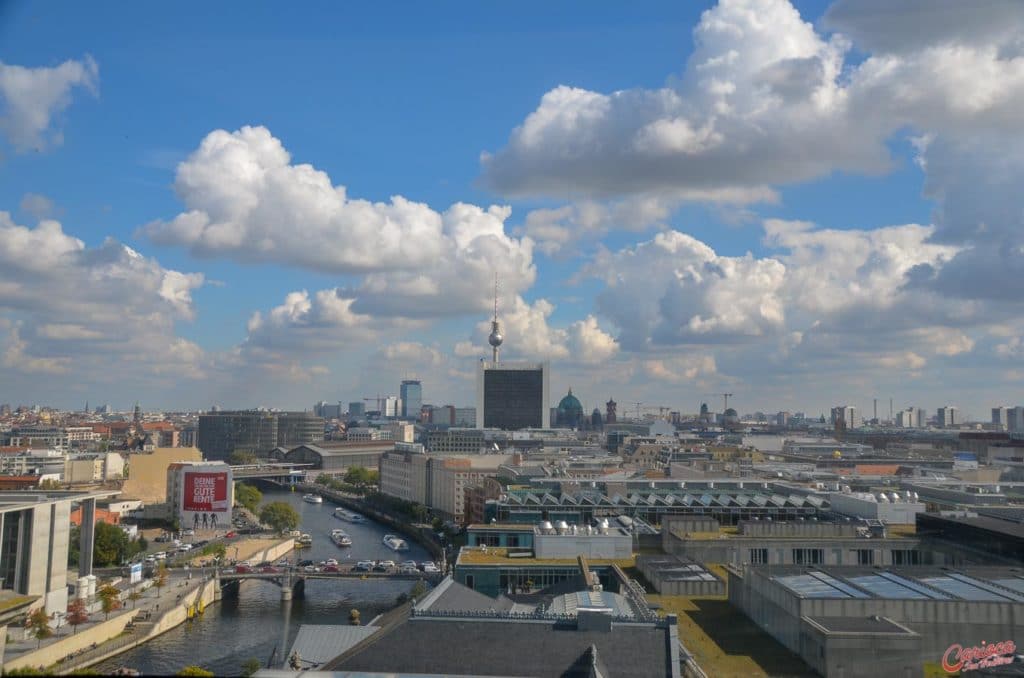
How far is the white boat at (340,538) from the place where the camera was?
4584cm

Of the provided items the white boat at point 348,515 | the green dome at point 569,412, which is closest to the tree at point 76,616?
the white boat at point 348,515

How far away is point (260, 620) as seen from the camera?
3078 centimetres

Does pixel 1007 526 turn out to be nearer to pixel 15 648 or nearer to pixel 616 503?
pixel 616 503

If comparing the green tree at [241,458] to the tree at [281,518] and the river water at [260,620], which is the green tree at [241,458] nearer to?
the tree at [281,518]

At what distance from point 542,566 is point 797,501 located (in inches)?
541

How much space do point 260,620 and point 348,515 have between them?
1131 inches

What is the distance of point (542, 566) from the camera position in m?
23.2

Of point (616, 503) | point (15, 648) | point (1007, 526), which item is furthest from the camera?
point (616, 503)

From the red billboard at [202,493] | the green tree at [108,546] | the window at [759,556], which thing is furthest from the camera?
the red billboard at [202,493]

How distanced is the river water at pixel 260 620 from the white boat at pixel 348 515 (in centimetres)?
1189

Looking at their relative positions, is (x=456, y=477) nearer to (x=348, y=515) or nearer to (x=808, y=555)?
(x=348, y=515)

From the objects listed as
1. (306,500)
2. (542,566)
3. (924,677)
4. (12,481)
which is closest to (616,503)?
(542,566)

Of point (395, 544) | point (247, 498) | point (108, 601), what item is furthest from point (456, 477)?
point (108, 601)

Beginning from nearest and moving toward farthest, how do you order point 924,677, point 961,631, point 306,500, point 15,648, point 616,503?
point 924,677 → point 961,631 → point 15,648 → point 616,503 → point 306,500
